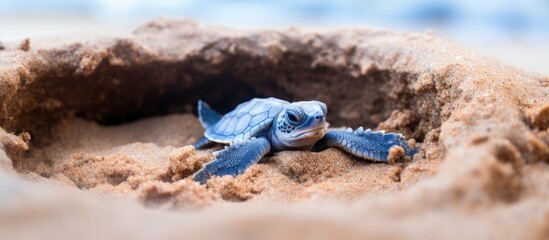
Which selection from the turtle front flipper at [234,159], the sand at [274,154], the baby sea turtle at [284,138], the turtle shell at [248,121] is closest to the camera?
the sand at [274,154]

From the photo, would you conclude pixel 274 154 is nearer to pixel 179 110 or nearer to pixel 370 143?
pixel 370 143

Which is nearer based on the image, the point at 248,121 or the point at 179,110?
the point at 248,121

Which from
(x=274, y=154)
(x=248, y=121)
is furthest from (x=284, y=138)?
(x=248, y=121)

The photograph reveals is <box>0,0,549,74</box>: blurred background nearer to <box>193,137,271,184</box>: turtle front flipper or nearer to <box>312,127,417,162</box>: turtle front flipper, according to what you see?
<box>312,127,417,162</box>: turtle front flipper

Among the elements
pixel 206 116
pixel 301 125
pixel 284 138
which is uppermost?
pixel 301 125

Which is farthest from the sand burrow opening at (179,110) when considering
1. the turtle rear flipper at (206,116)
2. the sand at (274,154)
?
the turtle rear flipper at (206,116)

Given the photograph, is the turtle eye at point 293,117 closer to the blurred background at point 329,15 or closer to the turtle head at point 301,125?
the turtle head at point 301,125

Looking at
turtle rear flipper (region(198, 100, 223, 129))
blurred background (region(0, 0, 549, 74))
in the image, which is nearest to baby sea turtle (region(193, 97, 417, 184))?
turtle rear flipper (region(198, 100, 223, 129))
